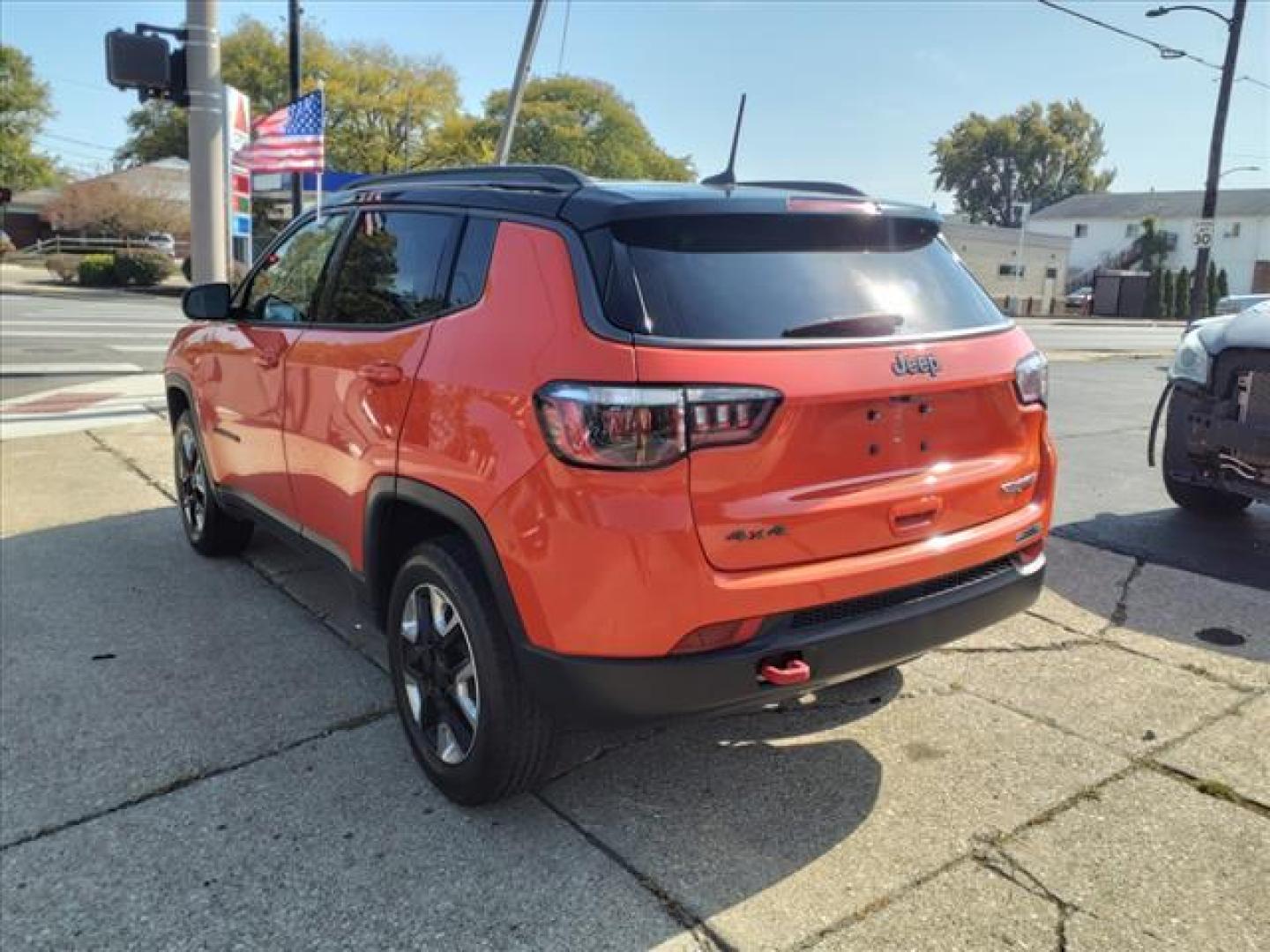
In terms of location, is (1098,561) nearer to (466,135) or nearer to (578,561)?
(578,561)

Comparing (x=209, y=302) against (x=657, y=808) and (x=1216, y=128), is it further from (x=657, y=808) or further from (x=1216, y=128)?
(x=1216, y=128)

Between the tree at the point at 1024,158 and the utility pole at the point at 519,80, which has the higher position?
the tree at the point at 1024,158

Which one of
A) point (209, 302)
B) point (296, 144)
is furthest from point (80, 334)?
point (209, 302)

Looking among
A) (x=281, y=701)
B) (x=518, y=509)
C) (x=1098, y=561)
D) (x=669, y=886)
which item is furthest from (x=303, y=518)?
(x=1098, y=561)

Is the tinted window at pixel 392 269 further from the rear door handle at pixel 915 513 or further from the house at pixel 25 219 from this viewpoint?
the house at pixel 25 219

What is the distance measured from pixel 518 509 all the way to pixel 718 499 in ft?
1.65

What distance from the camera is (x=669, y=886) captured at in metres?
2.61

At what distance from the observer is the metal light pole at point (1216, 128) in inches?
802

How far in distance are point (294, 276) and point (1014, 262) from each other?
201 ft

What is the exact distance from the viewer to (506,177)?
3.20 metres

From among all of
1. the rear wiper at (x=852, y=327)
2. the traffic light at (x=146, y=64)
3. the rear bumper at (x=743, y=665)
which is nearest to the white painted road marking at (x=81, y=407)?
the traffic light at (x=146, y=64)

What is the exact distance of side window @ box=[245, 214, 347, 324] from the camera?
3930mm

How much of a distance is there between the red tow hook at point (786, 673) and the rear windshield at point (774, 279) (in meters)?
0.81

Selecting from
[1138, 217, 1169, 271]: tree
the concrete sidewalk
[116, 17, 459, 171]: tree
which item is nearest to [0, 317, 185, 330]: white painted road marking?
the concrete sidewalk
